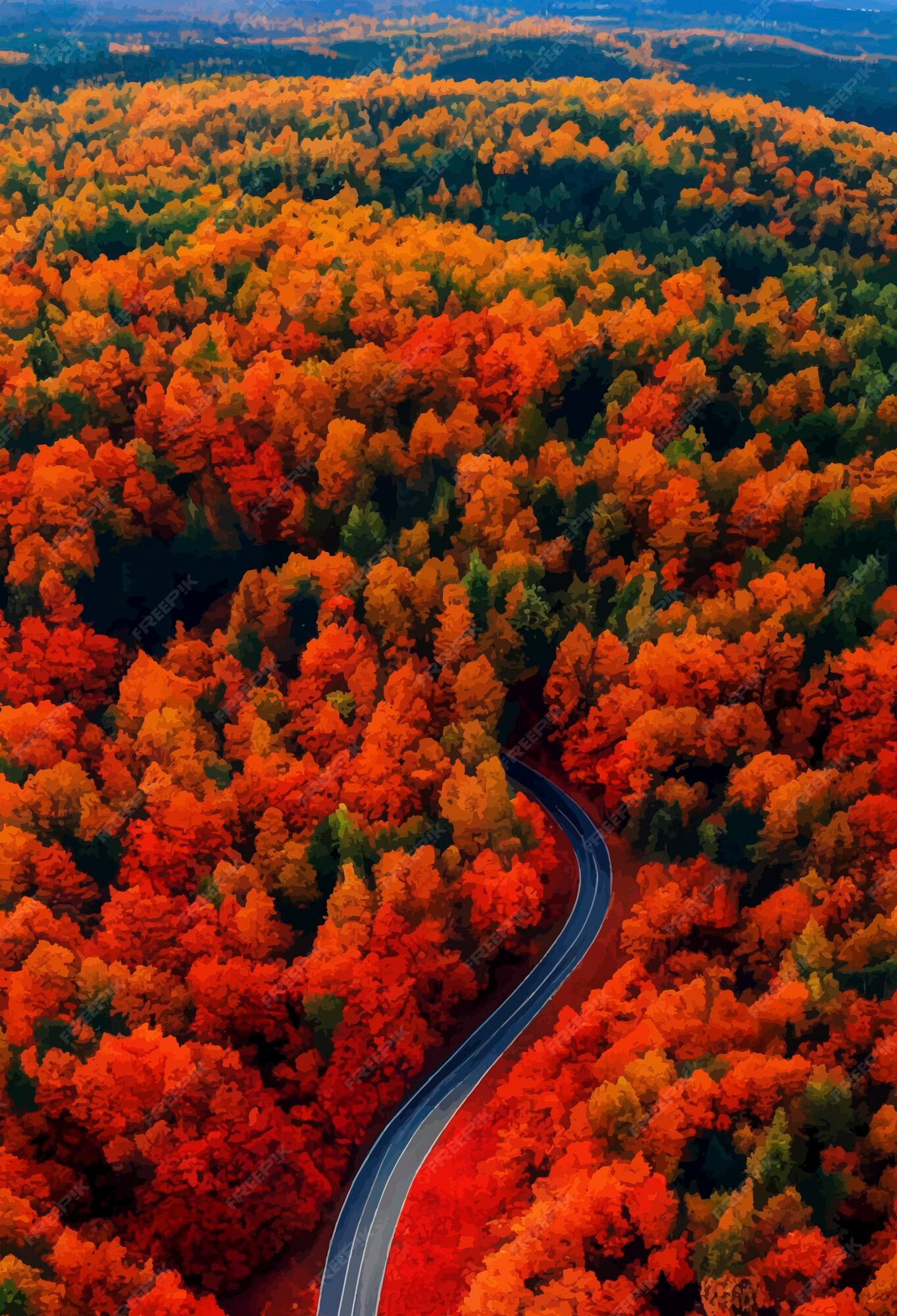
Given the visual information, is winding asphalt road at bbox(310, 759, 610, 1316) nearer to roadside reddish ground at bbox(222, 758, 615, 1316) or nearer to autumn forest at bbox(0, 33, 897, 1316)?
roadside reddish ground at bbox(222, 758, 615, 1316)

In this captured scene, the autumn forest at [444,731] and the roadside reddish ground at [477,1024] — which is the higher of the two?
the autumn forest at [444,731]

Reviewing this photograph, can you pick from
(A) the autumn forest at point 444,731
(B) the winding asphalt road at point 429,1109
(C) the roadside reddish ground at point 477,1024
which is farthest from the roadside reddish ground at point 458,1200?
(B) the winding asphalt road at point 429,1109

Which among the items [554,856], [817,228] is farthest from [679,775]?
[817,228]

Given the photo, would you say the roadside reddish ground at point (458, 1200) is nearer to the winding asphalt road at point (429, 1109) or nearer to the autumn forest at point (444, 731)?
the autumn forest at point (444, 731)

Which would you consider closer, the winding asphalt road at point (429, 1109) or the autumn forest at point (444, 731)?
the autumn forest at point (444, 731)

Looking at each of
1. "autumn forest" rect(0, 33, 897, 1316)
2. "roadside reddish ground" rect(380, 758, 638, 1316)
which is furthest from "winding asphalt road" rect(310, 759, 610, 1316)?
"autumn forest" rect(0, 33, 897, 1316)

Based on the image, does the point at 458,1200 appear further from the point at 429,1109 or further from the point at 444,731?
the point at 444,731

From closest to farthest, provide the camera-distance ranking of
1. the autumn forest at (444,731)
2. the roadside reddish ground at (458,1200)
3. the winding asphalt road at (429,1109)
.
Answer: the autumn forest at (444,731)
the roadside reddish ground at (458,1200)
the winding asphalt road at (429,1109)
